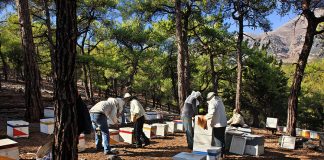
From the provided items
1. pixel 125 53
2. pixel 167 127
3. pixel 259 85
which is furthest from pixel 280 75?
pixel 167 127

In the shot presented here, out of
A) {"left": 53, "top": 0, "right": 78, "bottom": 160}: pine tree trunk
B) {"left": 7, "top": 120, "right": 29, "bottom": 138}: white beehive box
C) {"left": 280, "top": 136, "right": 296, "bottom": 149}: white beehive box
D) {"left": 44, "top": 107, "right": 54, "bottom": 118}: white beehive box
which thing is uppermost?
{"left": 53, "top": 0, "right": 78, "bottom": 160}: pine tree trunk

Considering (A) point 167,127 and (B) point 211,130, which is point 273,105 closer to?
(A) point 167,127

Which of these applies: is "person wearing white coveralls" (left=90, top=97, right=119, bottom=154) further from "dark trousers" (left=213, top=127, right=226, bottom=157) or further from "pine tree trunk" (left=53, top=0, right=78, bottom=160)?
"pine tree trunk" (left=53, top=0, right=78, bottom=160)

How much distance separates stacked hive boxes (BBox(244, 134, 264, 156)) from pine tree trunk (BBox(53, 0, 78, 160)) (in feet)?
19.7

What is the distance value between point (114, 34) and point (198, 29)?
27.1ft

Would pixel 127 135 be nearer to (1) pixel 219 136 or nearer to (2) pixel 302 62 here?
(1) pixel 219 136

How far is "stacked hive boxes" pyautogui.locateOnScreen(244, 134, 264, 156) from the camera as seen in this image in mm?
8914

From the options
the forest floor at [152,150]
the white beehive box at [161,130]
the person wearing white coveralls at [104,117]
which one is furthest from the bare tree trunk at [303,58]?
the person wearing white coveralls at [104,117]

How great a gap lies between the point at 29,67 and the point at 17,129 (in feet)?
10.6

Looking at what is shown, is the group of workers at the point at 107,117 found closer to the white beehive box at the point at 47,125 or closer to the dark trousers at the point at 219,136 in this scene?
the dark trousers at the point at 219,136

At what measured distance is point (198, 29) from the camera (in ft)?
80.0

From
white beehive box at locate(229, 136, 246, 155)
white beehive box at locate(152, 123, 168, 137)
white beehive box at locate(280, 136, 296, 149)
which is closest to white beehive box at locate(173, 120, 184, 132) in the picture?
white beehive box at locate(152, 123, 168, 137)

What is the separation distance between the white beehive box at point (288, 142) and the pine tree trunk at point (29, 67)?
9.04 m

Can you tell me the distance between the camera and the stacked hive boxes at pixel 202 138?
8.55m
